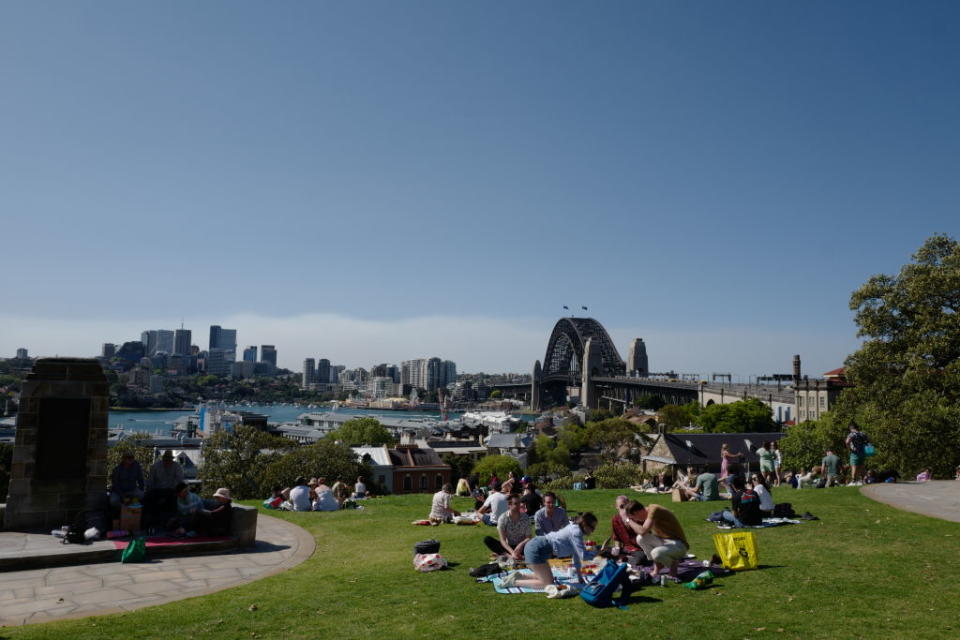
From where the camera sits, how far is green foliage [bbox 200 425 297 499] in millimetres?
41656

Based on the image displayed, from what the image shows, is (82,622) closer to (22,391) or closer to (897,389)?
(22,391)

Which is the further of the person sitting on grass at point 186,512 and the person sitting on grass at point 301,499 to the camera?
the person sitting on grass at point 301,499

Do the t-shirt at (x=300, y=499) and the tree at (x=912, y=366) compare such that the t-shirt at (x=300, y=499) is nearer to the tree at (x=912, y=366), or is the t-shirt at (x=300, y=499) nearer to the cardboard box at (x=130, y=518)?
the cardboard box at (x=130, y=518)

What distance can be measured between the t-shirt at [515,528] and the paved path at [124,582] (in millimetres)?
4139

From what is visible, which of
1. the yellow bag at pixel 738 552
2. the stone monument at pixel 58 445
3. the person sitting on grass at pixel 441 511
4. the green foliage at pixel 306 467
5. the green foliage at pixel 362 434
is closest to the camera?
the yellow bag at pixel 738 552

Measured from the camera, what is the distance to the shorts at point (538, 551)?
32.1ft

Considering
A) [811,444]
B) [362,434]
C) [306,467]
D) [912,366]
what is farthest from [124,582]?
[362,434]

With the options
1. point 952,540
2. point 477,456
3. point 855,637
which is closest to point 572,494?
point 952,540

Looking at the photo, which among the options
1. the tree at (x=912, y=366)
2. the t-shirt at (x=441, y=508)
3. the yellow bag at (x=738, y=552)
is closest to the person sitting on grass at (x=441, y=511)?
the t-shirt at (x=441, y=508)

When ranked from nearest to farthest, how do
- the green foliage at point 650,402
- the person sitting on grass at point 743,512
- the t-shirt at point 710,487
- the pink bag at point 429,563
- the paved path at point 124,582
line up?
the paved path at point 124,582
the pink bag at point 429,563
the person sitting on grass at point 743,512
the t-shirt at point 710,487
the green foliage at point 650,402

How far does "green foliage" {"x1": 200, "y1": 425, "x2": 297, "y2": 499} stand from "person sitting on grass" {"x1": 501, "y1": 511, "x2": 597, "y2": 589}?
112 feet

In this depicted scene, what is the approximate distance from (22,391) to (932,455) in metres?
30.0

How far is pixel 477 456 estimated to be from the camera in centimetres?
9506

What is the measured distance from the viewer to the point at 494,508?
16156 millimetres
